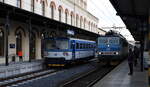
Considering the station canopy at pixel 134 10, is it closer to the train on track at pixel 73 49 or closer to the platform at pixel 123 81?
the platform at pixel 123 81

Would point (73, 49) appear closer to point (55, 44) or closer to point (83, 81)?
point (55, 44)

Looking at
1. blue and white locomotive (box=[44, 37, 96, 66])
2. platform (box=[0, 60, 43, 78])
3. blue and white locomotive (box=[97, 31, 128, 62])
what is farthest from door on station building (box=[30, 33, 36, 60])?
blue and white locomotive (box=[97, 31, 128, 62])

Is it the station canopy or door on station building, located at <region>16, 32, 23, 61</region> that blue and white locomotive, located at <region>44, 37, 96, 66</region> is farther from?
the station canopy

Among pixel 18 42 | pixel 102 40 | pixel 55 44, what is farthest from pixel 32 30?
pixel 102 40

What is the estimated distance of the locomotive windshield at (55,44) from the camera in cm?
2364

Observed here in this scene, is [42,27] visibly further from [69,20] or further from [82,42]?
[69,20]

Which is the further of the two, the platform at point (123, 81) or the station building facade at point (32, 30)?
the station building facade at point (32, 30)

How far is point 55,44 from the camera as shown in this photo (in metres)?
23.8

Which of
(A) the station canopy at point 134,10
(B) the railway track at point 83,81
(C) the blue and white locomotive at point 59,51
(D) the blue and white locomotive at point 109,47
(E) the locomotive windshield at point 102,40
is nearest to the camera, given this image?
(B) the railway track at point 83,81

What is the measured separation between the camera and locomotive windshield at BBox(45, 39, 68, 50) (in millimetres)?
23641

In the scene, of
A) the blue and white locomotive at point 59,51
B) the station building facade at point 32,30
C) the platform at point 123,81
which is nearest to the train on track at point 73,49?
the blue and white locomotive at point 59,51

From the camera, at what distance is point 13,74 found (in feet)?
60.1

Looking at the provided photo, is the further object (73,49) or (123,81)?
(73,49)

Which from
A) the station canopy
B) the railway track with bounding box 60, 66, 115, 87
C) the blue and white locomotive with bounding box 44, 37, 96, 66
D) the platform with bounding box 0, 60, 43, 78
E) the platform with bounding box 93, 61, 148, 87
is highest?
the station canopy
